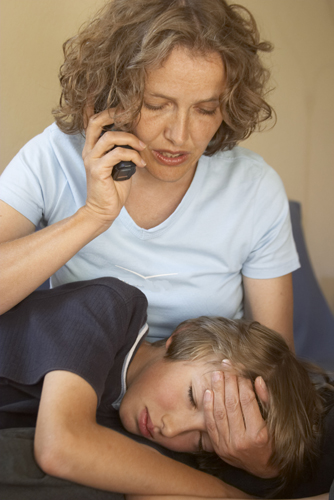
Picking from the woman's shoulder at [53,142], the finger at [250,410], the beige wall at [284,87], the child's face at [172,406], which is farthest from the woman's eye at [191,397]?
the beige wall at [284,87]

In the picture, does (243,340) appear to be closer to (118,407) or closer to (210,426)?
(210,426)

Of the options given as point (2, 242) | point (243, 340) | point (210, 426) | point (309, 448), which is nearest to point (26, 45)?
point (2, 242)

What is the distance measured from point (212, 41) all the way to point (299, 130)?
203cm

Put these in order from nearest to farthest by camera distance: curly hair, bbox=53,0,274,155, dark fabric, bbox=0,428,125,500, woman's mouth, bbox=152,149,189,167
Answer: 1. dark fabric, bbox=0,428,125,500
2. curly hair, bbox=53,0,274,155
3. woman's mouth, bbox=152,149,189,167

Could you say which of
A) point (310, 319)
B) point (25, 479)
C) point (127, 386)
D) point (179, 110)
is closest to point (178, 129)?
point (179, 110)

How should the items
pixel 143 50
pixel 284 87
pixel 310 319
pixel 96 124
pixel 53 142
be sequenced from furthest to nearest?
1. pixel 284 87
2. pixel 310 319
3. pixel 53 142
4. pixel 96 124
5. pixel 143 50

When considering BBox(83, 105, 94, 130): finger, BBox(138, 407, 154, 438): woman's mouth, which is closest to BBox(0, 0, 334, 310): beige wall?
BBox(83, 105, 94, 130): finger

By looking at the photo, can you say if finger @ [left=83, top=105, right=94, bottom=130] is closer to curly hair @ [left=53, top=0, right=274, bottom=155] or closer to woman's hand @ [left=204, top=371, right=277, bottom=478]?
curly hair @ [left=53, top=0, right=274, bottom=155]

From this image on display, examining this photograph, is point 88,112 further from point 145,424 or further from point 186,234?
point 145,424

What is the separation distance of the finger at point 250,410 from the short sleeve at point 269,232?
0.46 meters

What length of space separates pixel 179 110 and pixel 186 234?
0.39m

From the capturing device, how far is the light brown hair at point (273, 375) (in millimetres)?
1103

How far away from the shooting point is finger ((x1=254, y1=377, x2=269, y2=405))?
1.12m

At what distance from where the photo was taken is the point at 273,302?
1.50 m
